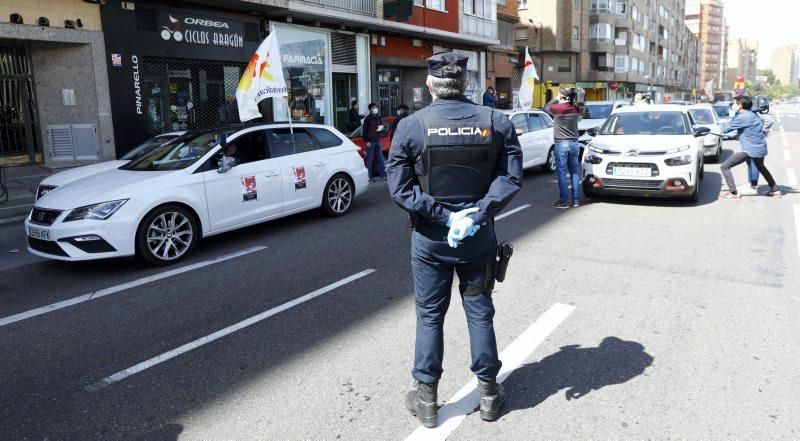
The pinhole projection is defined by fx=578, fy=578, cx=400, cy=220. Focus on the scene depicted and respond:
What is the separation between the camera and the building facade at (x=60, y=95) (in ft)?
44.5

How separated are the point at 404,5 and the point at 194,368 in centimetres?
1927

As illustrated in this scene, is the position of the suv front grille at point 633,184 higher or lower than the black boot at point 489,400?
higher

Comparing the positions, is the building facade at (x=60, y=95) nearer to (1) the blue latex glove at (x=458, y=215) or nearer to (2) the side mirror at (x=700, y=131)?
(2) the side mirror at (x=700, y=131)

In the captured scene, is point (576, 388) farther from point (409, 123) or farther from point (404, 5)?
point (404, 5)

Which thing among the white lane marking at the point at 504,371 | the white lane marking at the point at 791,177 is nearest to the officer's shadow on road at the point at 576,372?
the white lane marking at the point at 504,371

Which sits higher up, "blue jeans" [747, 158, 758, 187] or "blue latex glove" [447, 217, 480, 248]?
"blue latex glove" [447, 217, 480, 248]

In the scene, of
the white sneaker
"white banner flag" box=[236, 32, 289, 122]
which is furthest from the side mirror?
"white banner flag" box=[236, 32, 289, 122]

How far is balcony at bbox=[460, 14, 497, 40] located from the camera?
2638 cm

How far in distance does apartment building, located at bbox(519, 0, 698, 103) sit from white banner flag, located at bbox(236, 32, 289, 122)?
3495cm

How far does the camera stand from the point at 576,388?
137 inches

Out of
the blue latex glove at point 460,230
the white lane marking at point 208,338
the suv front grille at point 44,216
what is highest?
the blue latex glove at point 460,230

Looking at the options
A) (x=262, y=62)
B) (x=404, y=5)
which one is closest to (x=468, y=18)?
(x=404, y=5)

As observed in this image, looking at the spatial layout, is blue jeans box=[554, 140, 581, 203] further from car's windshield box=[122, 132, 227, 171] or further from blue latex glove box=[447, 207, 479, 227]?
blue latex glove box=[447, 207, 479, 227]

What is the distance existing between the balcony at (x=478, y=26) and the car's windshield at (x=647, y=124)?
17.1 metres
